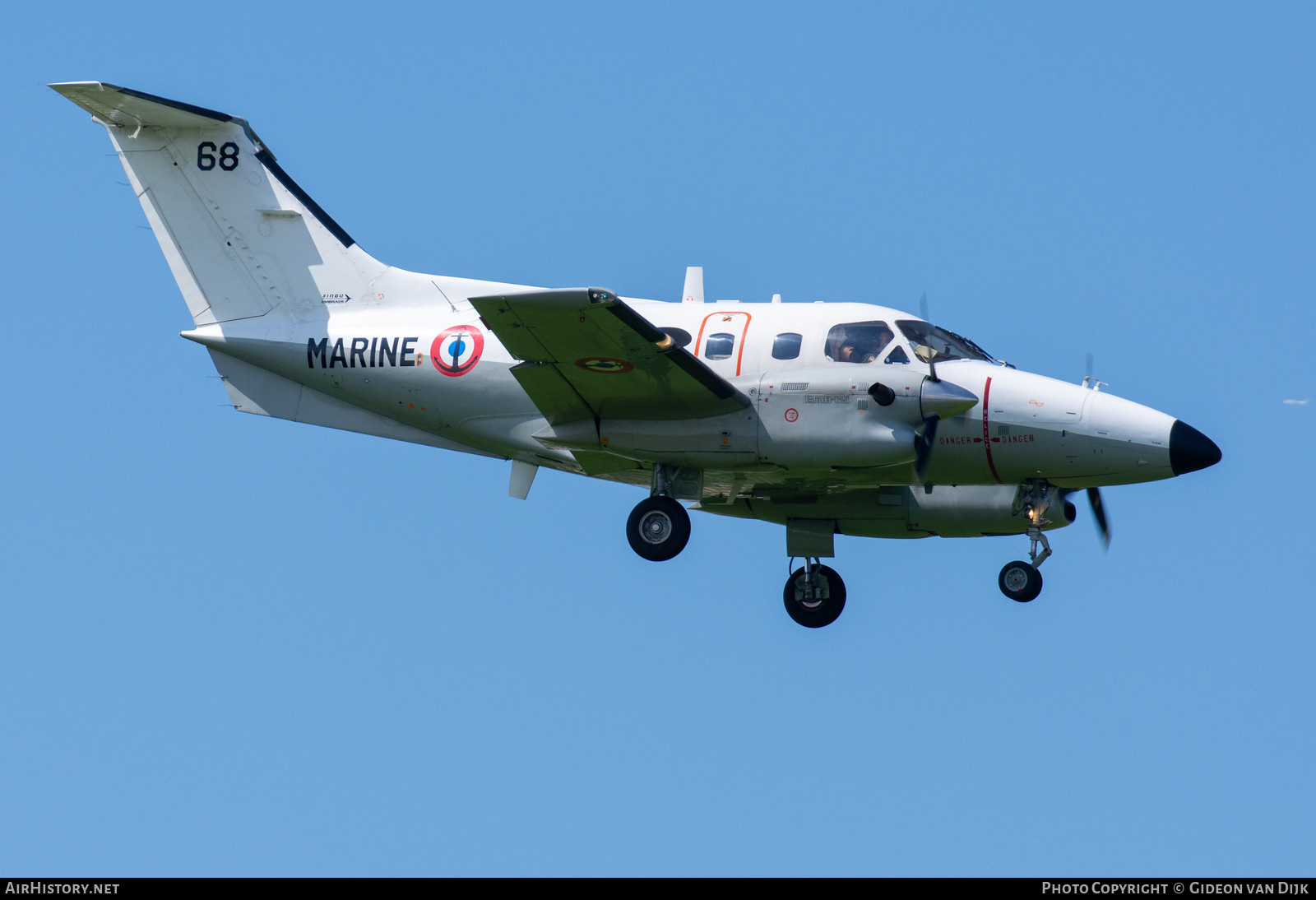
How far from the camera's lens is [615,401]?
731 inches

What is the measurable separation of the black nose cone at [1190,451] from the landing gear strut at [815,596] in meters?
4.95

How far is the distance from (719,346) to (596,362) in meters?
1.73

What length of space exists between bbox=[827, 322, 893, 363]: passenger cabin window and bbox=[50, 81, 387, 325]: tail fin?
624 centimetres

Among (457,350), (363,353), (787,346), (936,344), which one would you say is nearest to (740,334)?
(787,346)

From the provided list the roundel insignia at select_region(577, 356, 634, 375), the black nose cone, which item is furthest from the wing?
the black nose cone

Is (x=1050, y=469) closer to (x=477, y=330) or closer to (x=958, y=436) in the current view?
(x=958, y=436)

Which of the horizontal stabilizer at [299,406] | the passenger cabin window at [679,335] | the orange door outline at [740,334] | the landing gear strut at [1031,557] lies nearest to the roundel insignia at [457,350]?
the horizontal stabilizer at [299,406]

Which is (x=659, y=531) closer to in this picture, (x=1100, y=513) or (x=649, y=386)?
(x=649, y=386)

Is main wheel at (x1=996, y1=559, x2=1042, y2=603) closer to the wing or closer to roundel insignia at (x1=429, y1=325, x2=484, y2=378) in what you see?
the wing

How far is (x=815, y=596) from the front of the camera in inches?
838

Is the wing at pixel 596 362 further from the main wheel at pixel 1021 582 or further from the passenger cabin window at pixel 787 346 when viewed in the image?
the main wheel at pixel 1021 582

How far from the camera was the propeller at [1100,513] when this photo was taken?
2138 cm

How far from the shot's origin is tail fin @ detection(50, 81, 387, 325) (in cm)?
2080

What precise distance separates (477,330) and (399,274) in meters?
1.76
